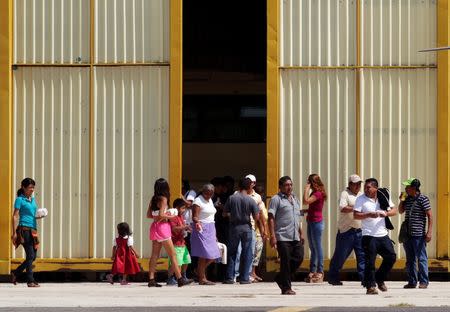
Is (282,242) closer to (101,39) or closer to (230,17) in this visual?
(101,39)

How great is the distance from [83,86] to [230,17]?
10966mm

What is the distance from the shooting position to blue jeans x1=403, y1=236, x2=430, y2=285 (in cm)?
2147

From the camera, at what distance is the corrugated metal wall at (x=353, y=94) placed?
77.6ft

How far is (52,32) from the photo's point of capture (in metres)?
23.8

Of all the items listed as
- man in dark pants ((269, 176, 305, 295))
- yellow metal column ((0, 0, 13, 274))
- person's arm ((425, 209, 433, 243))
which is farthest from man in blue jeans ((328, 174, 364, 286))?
yellow metal column ((0, 0, 13, 274))

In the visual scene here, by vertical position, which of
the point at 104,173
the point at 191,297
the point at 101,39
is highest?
the point at 101,39

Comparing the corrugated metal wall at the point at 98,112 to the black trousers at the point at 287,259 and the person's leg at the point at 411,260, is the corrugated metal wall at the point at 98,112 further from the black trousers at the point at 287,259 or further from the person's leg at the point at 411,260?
the person's leg at the point at 411,260

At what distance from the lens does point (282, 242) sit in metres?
20.3

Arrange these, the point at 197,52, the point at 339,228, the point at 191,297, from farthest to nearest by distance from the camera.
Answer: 1. the point at 197,52
2. the point at 339,228
3. the point at 191,297

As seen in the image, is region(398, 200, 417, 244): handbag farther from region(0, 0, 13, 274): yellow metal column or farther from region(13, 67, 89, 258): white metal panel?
region(0, 0, 13, 274): yellow metal column

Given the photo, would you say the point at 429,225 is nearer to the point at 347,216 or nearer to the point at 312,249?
the point at 347,216

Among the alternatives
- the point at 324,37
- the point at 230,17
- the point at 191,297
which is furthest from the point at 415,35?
the point at 230,17

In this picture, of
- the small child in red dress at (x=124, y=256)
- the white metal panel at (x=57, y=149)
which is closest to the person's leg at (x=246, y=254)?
the small child in red dress at (x=124, y=256)

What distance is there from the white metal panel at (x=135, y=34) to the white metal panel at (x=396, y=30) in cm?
315
